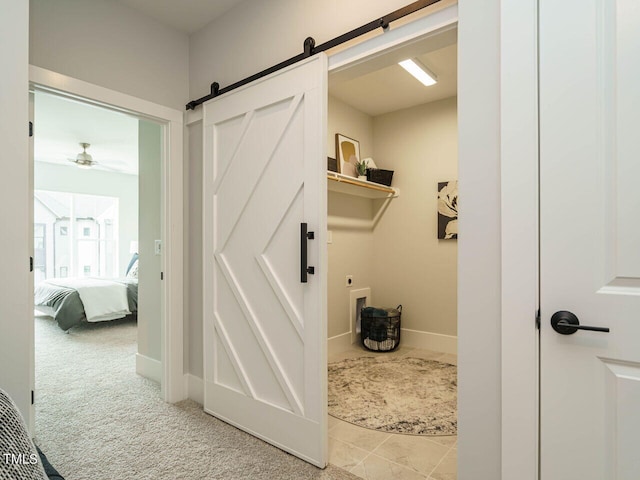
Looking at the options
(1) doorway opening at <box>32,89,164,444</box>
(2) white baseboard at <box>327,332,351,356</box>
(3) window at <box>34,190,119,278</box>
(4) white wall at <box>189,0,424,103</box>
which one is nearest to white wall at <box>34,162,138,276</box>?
(1) doorway opening at <box>32,89,164,444</box>

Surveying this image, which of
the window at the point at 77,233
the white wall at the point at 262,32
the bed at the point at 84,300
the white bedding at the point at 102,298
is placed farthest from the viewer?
the window at the point at 77,233

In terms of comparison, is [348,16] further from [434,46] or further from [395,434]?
[395,434]

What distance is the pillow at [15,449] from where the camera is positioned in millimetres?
729

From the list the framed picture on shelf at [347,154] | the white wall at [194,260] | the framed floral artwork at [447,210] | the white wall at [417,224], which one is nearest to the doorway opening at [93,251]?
the white wall at [194,260]

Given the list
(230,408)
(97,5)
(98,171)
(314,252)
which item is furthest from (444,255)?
(98,171)

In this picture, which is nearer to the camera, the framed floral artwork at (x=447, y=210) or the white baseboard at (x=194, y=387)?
the white baseboard at (x=194, y=387)

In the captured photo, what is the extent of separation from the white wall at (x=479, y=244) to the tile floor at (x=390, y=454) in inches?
23.4

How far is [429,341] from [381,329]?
60 centimetres

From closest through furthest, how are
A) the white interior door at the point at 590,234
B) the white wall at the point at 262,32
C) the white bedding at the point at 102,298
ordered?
the white interior door at the point at 590,234 < the white wall at the point at 262,32 < the white bedding at the point at 102,298

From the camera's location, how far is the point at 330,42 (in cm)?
188

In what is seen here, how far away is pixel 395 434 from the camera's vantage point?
7.46ft

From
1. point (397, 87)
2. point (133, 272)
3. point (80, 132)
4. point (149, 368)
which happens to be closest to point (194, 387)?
point (149, 368)

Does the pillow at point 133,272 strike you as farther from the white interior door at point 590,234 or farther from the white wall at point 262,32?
the white interior door at point 590,234

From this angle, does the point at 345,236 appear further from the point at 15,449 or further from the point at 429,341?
the point at 15,449
